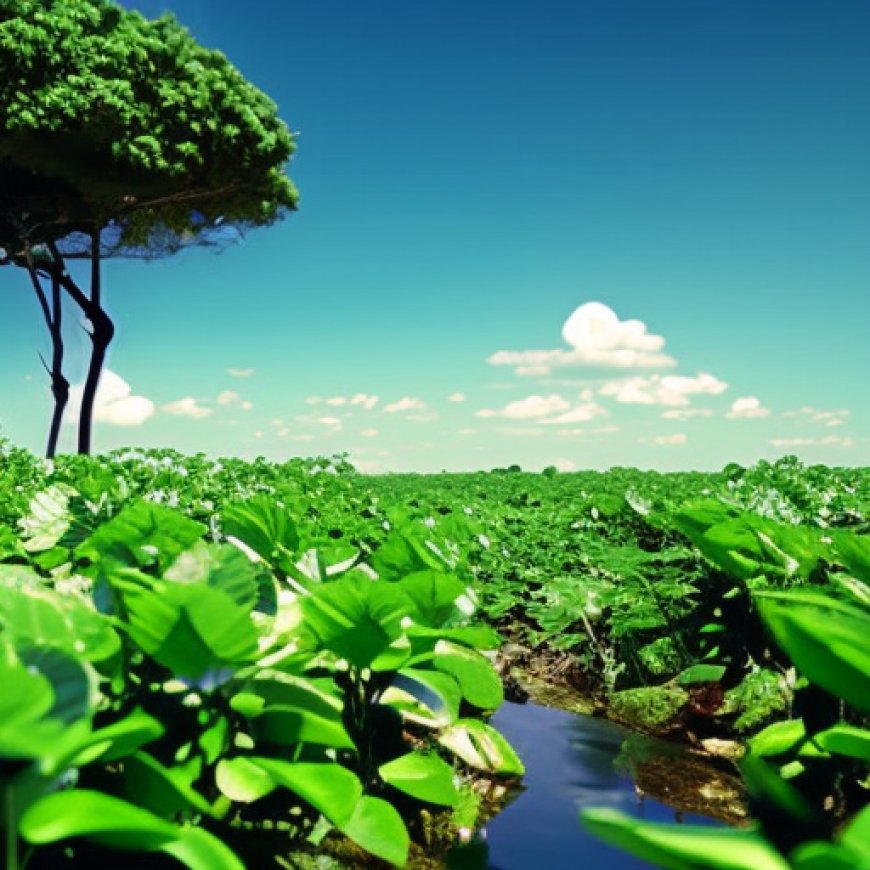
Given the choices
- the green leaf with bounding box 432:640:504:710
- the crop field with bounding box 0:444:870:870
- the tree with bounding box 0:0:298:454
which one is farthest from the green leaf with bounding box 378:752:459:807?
the tree with bounding box 0:0:298:454

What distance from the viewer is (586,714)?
11.3 feet

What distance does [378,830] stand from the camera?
1234 mm

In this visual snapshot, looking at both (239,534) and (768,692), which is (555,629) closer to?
(768,692)

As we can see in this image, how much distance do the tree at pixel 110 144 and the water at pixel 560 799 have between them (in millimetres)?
18182

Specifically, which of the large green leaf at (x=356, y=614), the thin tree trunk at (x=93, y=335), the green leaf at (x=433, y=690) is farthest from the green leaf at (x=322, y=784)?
the thin tree trunk at (x=93, y=335)

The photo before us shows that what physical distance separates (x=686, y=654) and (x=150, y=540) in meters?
2.91

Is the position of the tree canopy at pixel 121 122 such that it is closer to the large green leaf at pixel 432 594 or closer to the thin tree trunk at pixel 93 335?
the thin tree trunk at pixel 93 335

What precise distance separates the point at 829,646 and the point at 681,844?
0.34 meters

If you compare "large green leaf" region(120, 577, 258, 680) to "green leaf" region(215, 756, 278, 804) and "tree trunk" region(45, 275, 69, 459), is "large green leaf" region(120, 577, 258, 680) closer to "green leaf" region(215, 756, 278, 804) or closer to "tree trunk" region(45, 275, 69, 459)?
"green leaf" region(215, 756, 278, 804)

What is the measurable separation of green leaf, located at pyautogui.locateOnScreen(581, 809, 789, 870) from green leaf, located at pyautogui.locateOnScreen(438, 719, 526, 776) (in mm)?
1112

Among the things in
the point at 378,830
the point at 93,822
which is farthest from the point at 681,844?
the point at 378,830

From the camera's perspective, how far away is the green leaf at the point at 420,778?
1467 mm

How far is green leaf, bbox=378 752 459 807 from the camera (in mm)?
1467

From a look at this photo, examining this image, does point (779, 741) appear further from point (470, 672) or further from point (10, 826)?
point (10, 826)
